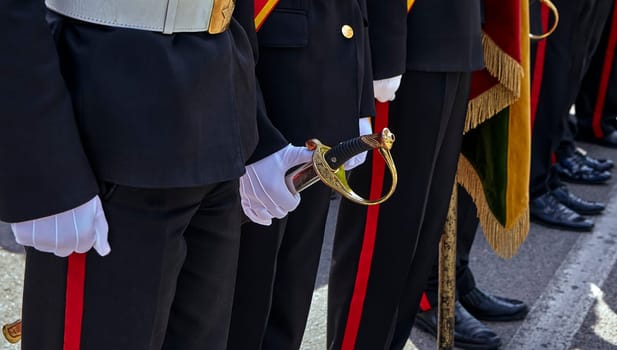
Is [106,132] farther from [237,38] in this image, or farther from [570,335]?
[570,335]

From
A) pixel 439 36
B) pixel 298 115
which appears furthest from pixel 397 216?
pixel 298 115

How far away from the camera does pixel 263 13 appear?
1.54m

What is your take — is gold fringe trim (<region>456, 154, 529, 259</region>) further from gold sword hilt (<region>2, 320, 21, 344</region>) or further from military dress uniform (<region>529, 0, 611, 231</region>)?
gold sword hilt (<region>2, 320, 21, 344</region>)

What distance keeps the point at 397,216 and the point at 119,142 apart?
3.24 feet

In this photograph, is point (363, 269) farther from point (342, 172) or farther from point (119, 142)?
point (119, 142)

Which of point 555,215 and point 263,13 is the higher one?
point 263,13

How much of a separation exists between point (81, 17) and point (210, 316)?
17.6 inches

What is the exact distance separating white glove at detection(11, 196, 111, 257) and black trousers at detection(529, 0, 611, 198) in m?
2.44

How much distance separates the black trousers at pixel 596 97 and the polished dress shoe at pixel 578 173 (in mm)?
532

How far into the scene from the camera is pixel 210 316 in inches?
52.0

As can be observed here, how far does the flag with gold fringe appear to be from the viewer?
2.28m

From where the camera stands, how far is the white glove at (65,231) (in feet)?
3.72

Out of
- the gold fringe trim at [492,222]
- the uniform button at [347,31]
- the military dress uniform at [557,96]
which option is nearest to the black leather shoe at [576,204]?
the military dress uniform at [557,96]

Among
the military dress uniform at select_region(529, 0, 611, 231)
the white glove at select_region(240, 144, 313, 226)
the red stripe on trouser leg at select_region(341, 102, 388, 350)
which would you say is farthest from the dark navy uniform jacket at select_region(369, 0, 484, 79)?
the military dress uniform at select_region(529, 0, 611, 231)
